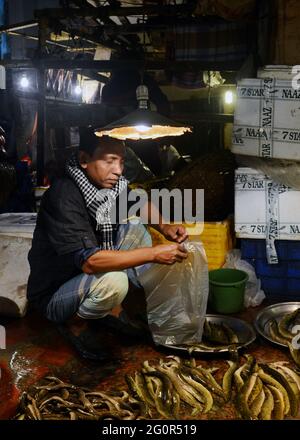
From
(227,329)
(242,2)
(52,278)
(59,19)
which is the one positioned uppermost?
(59,19)

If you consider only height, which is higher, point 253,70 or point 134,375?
point 253,70

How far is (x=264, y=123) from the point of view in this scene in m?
5.54

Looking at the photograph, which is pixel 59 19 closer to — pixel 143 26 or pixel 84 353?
pixel 143 26

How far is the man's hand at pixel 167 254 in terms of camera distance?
155 inches

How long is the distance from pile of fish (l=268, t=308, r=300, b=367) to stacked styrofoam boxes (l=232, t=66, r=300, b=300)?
861 mm

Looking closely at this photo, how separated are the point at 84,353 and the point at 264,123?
3424mm

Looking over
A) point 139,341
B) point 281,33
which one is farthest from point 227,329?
point 281,33

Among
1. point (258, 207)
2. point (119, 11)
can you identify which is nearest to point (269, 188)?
point (258, 207)

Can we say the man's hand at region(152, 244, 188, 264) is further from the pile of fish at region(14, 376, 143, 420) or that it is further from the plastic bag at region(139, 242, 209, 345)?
the pile of fish at region(14, 376, 143, 420)

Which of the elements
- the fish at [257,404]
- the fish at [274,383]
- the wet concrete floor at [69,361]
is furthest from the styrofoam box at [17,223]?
the fish at [257,404]

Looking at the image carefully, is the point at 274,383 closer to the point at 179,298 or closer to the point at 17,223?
the point at 179,298

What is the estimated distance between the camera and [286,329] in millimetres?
4570

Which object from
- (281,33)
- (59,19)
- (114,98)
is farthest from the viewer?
(114,98)

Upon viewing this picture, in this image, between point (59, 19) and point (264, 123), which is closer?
point (264, 123)
